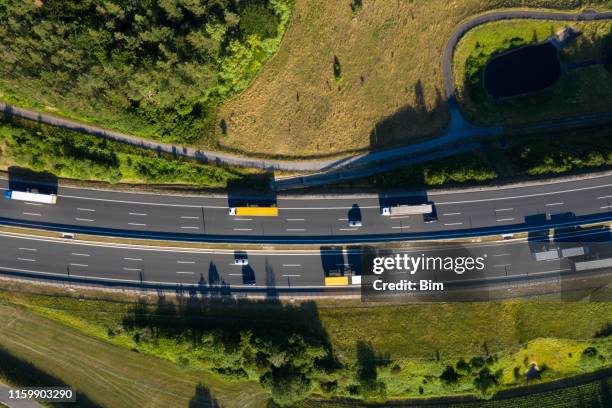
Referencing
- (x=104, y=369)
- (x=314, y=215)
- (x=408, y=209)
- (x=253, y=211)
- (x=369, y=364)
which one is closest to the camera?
(x=408, y=209)

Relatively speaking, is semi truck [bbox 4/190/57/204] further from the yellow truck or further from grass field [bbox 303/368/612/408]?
grass field [bbox 303/368/612/408]

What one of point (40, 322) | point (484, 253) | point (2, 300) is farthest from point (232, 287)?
point (484, 253)

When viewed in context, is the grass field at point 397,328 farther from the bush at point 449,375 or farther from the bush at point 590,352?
the bush at point 590,352

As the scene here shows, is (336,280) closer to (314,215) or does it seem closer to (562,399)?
(314,215)

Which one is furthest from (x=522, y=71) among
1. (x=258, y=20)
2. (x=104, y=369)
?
(x=104, y=369)

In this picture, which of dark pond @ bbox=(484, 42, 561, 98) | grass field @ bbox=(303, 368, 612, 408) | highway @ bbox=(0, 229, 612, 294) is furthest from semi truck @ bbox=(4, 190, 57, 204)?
dark pond @ bbox=(484, 42, 561, 98)

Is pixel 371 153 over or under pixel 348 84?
under
